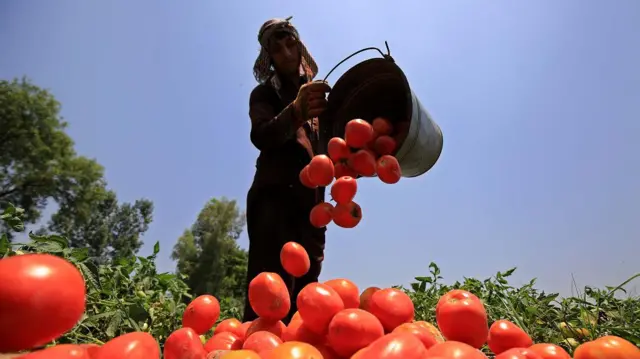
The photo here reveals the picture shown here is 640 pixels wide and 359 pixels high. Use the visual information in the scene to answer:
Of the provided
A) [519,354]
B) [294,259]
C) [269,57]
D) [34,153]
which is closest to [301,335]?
[294,259]

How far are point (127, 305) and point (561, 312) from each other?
8.21 feet

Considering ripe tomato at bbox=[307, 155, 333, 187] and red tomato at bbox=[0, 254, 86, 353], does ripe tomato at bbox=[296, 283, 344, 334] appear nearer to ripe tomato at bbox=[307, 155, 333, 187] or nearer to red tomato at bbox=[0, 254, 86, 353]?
red tomato at bbox=[0, 254, 86, 353]

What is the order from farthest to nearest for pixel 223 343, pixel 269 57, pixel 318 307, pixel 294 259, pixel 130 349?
pixel 269 57
pixel 294 259
pixel 223 343
pixel 318 307
pixel 130 349

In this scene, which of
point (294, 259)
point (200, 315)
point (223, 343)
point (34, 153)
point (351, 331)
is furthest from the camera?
point (34, 153)

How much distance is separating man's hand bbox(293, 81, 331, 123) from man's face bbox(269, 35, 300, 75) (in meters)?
0.55

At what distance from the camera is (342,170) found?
8.39 ft

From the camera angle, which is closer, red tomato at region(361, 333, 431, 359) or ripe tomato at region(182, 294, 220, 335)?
red tomato at region(361, 333, 431, 359)

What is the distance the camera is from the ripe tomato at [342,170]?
2.54 meters

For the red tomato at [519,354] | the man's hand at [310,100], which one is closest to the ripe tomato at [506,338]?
the red tomato at [519,354]

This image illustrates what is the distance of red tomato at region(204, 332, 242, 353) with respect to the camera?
1189 mm

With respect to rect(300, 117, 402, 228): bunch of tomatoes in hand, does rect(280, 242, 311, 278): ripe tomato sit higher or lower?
lower

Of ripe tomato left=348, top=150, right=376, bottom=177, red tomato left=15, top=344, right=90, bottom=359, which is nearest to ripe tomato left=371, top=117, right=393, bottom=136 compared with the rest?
ripe tomato left=348, top=150, right=376, bottom=177

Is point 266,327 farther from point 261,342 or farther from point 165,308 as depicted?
point 165,308

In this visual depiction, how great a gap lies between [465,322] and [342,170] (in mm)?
1602
